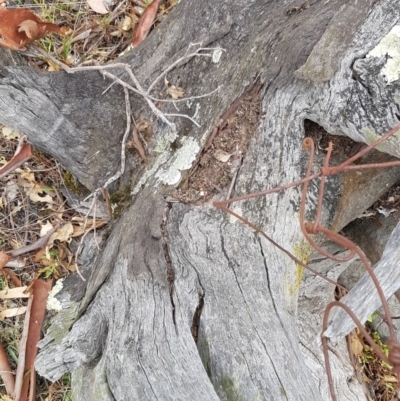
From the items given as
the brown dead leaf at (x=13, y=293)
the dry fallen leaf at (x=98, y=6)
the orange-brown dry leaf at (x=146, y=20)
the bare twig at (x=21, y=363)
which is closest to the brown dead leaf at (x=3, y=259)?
the brown dead leaf at (x=13, y=293)

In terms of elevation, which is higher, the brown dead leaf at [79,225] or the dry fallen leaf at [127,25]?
the dry fallen leaf at [127,25]

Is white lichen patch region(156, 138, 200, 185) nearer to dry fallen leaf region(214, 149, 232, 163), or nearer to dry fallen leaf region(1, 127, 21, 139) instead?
dry fallen leaf region(214, 149, 232, 163)

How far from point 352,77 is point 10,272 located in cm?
179

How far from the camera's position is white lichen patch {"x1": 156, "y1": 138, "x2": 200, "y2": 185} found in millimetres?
1728

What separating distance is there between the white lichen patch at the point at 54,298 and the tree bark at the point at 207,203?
109 millimetres

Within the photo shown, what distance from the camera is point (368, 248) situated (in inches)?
83.7

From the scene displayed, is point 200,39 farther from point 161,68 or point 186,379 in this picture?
point 186,379

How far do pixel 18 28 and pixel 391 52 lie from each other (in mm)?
1307

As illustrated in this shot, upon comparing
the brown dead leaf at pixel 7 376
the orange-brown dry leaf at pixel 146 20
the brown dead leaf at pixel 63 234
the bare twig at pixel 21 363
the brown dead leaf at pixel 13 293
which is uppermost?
the orange-brown dry leaf at pixel 146 20

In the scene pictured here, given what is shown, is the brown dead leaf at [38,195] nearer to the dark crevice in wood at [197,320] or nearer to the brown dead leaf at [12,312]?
the brown dead leaf at [12,312]

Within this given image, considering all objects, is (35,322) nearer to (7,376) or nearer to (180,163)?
(7,376)

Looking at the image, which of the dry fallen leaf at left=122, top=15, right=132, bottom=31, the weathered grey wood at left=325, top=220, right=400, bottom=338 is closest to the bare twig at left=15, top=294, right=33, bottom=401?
the weathered grey wood at left=325, top=220, right=400, bottom=338

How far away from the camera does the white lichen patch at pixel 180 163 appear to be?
1.73 metres

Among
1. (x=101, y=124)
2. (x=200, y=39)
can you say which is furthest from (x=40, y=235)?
(x=200, y=39)
